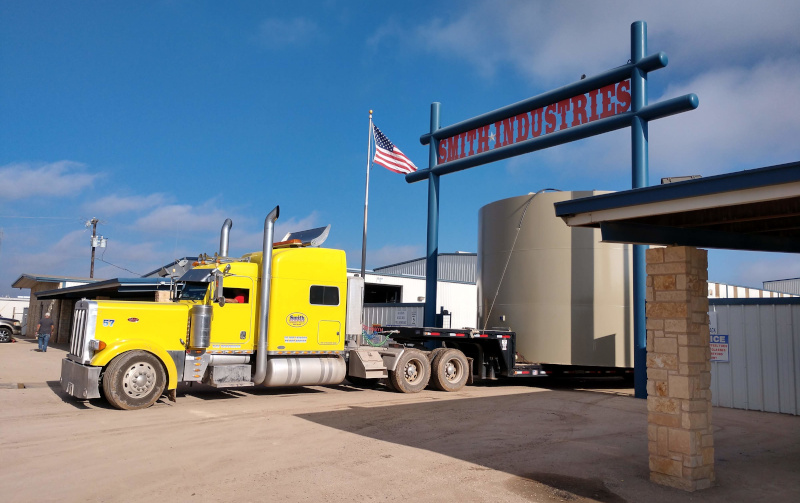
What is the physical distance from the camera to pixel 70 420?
986 centimetres

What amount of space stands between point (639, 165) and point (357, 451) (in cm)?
979

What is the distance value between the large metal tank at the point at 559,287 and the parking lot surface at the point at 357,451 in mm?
2701

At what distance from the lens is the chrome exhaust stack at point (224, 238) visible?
13625 millimetres

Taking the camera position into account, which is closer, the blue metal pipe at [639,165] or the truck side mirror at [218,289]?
the truck side mirror at [218,289]

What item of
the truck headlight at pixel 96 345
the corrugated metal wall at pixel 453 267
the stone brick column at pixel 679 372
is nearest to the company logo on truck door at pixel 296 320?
the truck headlight at pixel 96 345

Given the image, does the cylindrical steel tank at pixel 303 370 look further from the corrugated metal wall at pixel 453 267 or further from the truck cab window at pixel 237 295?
the corrugated metal wall at pixel 453 267

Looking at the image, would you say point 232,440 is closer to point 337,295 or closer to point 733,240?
point 337,295

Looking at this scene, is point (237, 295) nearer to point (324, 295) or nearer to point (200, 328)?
point (200, 328)

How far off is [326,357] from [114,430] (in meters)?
5.35

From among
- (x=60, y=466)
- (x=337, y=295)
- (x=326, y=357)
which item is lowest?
(x=60, y=466)

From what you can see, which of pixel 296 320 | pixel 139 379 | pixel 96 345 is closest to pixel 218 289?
pixel 296 320

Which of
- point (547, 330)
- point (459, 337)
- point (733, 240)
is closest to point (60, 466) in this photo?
point (733, 240)

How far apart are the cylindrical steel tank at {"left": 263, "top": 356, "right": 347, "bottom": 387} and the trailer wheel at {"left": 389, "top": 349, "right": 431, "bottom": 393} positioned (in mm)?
1516

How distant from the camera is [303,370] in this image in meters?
13.2
